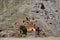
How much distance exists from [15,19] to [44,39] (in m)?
0.51

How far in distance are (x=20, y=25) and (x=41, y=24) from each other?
1.00 feet

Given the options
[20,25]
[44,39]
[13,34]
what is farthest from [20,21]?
[44,39]

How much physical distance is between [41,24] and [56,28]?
225 millimetres

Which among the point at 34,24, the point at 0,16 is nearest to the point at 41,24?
the point at 34,24

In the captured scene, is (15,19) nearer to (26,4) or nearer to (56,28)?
(26,4)

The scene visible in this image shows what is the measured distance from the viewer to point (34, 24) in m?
2.55

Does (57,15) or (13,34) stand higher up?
(57,15)

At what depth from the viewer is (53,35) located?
2.54 metres

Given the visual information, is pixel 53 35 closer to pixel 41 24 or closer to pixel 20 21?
pixel 41 24

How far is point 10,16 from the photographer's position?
256cm

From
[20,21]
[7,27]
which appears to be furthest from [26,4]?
[7,27]

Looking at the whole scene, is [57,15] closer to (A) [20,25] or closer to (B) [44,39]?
(B) [44,39]

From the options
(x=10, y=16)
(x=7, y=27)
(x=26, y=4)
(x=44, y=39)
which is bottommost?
(x=44, y=39)

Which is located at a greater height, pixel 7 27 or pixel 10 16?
pixel 10 16
